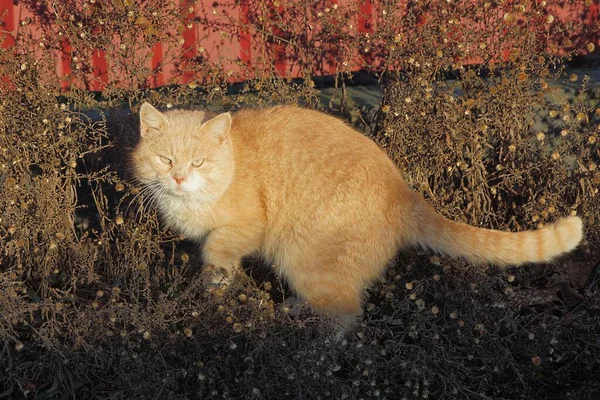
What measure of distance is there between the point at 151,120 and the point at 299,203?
0.96 m

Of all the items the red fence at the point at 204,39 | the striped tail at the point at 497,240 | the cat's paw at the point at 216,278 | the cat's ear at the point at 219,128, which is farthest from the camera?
the red fence at the point at 204,39

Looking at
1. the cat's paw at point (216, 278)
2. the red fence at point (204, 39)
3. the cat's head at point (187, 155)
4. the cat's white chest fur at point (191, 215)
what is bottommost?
the cat's paw at point (216, 278)

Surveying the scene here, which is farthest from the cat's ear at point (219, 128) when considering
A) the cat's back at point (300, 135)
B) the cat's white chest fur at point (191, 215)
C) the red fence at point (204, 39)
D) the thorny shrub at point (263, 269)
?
the red fence at point (204, 39)

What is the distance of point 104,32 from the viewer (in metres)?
4.94

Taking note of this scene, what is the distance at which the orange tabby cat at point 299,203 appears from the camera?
3.91m

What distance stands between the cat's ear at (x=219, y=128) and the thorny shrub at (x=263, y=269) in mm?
677

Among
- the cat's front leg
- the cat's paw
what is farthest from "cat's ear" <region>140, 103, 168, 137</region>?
the cat's paw

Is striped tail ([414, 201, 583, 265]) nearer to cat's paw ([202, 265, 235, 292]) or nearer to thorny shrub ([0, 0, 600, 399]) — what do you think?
thorny shrub ([0, 0, 600, 399])

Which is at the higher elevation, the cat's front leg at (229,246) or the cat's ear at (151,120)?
the cat's ear at (151,120)

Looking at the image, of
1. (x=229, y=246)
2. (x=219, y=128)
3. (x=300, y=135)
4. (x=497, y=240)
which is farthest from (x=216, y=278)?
(x=497, y=240)

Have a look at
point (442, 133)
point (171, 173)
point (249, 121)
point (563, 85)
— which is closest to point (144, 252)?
point (171, 173)

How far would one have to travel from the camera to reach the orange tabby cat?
391cm

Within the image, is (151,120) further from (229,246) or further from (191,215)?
(229,246)

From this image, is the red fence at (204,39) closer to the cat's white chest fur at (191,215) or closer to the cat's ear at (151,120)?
the cat's ear at (151,120)
